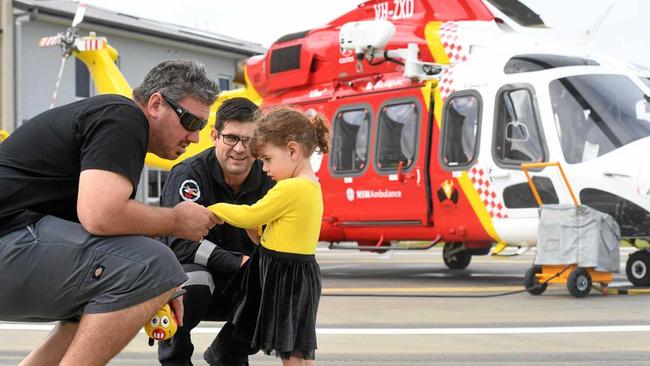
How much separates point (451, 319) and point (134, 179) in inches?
167

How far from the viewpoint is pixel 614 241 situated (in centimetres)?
897

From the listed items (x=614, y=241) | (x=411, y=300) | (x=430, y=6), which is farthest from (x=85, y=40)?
(x=614, y=241)

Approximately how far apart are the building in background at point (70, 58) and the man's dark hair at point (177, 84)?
21.9 metres

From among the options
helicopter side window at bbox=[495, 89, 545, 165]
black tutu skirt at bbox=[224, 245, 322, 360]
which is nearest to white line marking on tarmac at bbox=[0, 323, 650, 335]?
black tutu skirt at bbox=[224, 245, 322, 360]

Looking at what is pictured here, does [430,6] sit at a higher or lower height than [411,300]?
higher

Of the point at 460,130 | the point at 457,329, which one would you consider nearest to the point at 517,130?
the point at 460,130

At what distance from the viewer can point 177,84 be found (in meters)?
3.80

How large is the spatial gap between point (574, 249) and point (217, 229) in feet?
16.3

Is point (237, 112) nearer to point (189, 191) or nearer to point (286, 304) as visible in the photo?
point (189, 191)

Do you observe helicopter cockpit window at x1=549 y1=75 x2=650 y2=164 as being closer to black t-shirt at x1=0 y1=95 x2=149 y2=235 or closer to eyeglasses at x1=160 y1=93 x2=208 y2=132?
eyeglasses at x1=160 y1=93 x2=208 y2=132

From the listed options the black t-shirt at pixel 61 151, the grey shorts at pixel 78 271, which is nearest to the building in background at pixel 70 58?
the black t-shirt at pixel 61 151

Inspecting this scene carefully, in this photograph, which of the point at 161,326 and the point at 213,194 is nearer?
the point at 161,326

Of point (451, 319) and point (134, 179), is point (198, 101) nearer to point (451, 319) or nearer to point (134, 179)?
point (134, 179)

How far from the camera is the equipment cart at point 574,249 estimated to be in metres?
8.80
